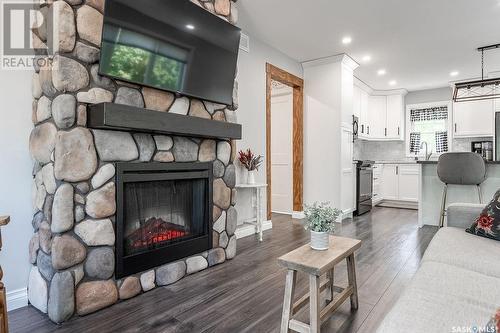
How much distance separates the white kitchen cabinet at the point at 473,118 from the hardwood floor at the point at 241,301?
4.22 meters

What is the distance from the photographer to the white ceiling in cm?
336

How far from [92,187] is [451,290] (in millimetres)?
2115

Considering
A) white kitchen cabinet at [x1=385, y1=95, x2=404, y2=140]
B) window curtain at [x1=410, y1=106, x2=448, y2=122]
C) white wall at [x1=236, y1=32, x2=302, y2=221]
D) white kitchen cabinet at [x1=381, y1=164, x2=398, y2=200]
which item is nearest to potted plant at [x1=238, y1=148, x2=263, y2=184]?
white wall at [x1=236, y1=32, x2=302, y2=221]

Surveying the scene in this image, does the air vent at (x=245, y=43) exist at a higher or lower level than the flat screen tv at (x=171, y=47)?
higher

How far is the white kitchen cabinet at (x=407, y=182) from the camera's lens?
21.4ft

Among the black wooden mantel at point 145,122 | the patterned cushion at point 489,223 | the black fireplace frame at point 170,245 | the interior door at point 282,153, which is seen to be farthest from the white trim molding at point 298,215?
the patterned cushion at point 489,223

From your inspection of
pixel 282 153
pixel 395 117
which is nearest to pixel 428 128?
pixel 395 117

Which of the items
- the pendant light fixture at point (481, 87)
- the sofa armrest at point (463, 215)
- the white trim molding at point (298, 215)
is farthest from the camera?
→ the white trim molding at point (298, 215)

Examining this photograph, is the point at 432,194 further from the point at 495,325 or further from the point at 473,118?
the point at 495,325

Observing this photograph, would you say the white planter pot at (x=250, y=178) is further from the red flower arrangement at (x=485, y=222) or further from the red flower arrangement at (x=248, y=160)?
the red flower arrangement at (x=485, y=222)

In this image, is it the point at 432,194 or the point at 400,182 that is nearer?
the point at 432,194

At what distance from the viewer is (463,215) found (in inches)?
Answer: 91.9

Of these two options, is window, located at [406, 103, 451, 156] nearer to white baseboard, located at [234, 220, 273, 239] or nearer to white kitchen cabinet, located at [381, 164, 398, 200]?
white kitchen cabinet, located at [381, 164, 398, 200]

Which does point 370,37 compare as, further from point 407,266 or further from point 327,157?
point 407,266
